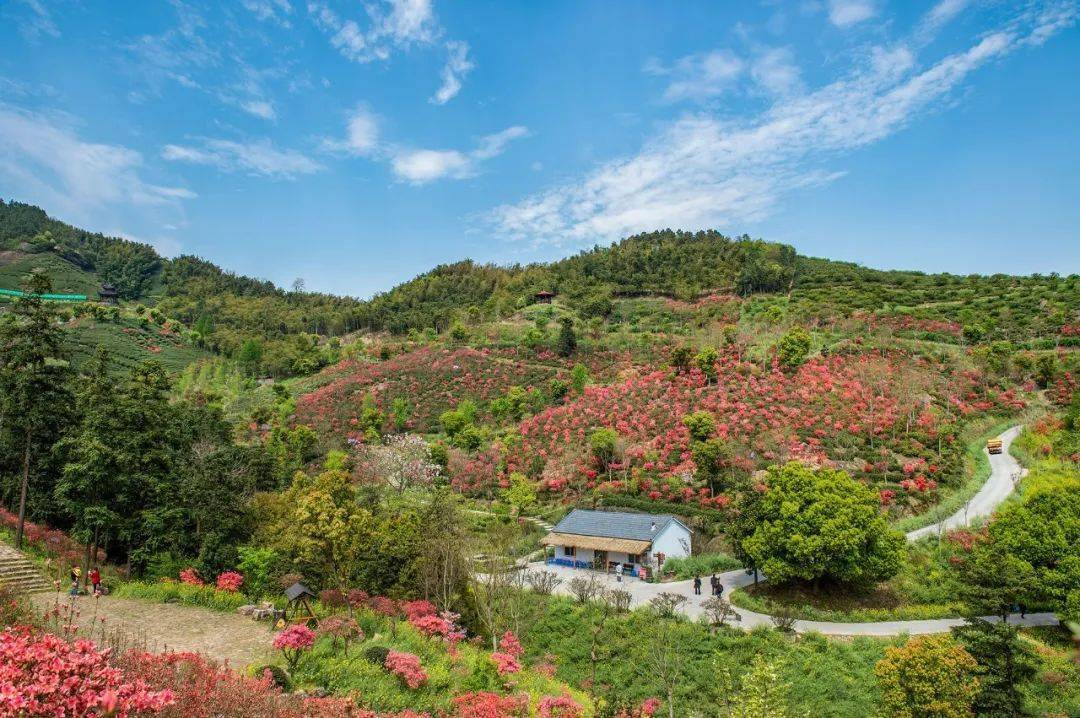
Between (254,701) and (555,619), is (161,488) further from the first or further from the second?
(254,701)

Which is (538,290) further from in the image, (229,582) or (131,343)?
(229,582)

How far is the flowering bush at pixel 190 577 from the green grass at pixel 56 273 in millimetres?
112727

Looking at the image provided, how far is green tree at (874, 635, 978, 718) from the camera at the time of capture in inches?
458

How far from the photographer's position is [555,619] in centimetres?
1942

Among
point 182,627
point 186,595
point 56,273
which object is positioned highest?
point 56,273

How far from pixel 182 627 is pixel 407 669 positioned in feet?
22.3

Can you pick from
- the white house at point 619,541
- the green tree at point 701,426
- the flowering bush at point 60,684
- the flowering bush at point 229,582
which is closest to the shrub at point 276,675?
the flowering bush at point 60,684

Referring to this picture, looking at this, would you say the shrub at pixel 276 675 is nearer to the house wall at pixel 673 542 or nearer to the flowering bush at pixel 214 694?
the flowering bush at pixel 214 694

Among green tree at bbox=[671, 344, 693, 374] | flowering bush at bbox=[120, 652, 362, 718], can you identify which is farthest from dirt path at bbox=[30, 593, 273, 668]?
green tree at bbox=[671, 344, 693, 374]

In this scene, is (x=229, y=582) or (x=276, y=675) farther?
(x=229, y=582)

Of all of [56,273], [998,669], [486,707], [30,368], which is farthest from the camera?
[56,273]

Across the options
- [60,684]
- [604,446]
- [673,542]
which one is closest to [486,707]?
[60,684]

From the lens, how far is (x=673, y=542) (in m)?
25.8

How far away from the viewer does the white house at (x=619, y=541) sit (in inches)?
987
